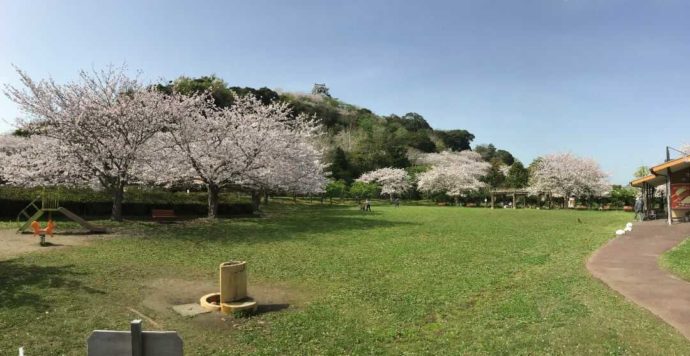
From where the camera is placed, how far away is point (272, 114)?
27516mm

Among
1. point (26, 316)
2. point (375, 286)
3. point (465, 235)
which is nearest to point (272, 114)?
point (465, 235)

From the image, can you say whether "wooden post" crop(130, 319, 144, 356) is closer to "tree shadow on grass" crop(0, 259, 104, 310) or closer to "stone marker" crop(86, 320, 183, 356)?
"stone marker" crop(86, 320, 183, 356)

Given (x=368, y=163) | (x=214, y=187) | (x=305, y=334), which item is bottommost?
(x=305, y=334)

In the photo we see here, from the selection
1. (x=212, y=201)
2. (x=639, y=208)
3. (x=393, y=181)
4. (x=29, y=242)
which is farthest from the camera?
(x=393, y=181)

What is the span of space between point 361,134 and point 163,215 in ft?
224

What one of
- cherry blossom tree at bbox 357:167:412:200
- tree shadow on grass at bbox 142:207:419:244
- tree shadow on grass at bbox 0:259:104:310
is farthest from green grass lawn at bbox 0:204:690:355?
cherry blossom tree at bbox 357:167:412:200

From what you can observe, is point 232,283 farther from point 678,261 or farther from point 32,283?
point 678,261

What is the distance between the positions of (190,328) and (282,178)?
20.9 m

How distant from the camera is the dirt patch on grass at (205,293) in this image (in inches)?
283

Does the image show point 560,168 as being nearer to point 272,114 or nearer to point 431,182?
point 431,182

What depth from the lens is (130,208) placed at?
2291 cm

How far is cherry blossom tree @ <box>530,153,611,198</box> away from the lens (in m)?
49.1

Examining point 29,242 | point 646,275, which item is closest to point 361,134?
point 29,242

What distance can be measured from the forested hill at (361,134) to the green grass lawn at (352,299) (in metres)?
36.8
